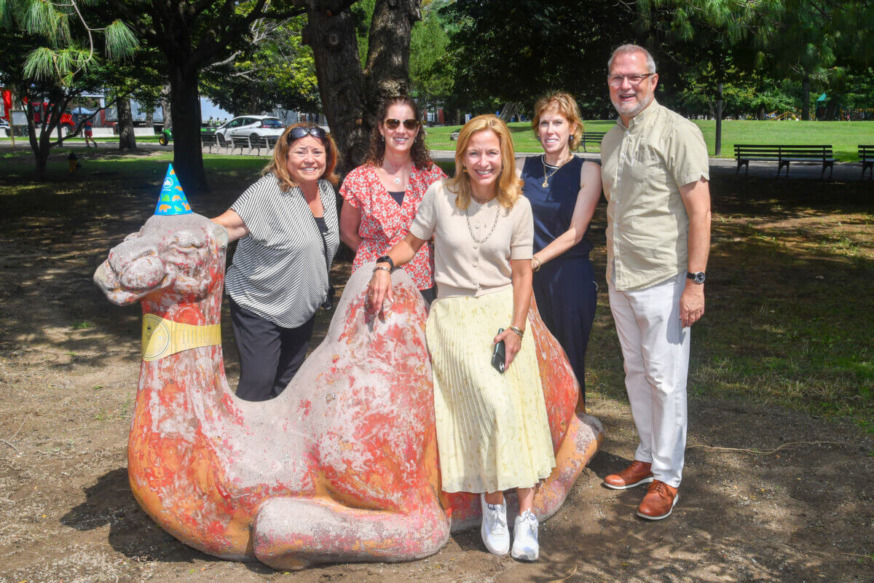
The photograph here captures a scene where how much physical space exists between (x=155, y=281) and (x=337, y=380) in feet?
2.89

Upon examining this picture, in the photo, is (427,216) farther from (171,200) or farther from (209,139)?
(209,139)

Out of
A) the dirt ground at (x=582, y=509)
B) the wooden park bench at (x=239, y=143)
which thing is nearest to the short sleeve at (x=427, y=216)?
the dirt ground at (x=582, y=509)

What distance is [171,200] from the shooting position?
11.2 ft

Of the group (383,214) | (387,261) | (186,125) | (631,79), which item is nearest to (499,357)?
(387,261)

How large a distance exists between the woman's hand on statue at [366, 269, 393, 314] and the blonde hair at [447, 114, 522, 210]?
47 centimetres

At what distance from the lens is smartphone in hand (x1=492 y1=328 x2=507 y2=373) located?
136 inches

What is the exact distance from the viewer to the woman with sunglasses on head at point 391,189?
13.5ft

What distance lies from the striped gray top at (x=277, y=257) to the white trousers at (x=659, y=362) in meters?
1.62

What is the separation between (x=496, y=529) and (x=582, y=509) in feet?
2.50

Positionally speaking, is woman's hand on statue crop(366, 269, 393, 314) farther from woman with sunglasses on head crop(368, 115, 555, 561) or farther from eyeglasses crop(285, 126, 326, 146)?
eyeglasses crop(285, 126, 326, 146)

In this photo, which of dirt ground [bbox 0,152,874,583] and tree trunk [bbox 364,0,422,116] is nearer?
dirt ground [bbox 0,152,874,583]

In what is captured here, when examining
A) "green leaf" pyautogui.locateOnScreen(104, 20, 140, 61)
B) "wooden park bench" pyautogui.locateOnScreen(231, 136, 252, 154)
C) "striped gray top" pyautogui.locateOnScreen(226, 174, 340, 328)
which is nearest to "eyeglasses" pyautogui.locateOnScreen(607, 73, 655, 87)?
"striped gray top" pyautogui.locateOnScreen(226, 174, 340, 328)

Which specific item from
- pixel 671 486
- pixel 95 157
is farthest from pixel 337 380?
pixel 95 157

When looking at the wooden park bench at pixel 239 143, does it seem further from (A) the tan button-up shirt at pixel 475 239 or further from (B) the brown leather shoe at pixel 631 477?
(A) the tan button-up shirt at pixel 475 239
